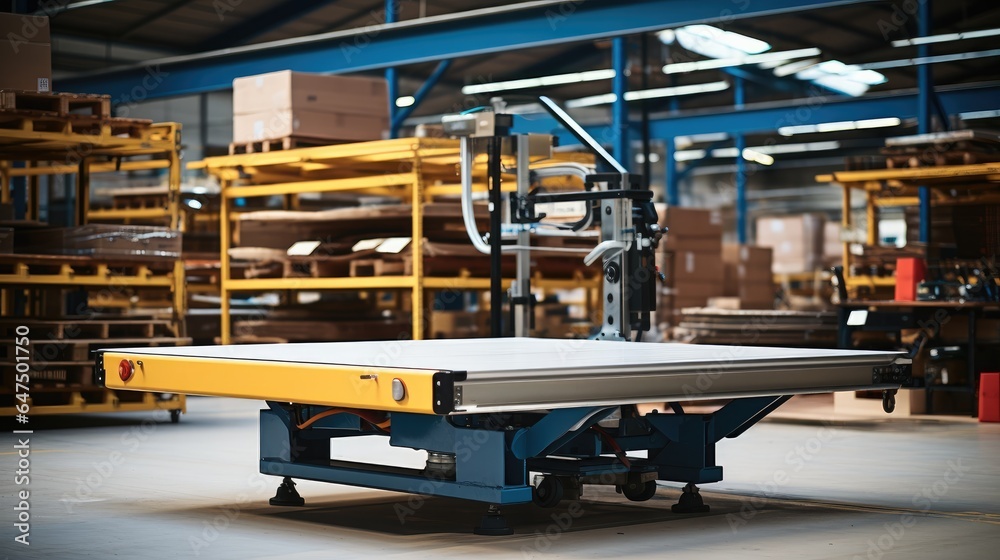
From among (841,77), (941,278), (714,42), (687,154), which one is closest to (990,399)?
(941,278)

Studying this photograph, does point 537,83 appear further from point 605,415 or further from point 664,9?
point 605,415

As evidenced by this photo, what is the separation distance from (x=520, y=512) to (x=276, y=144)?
6.21 metres

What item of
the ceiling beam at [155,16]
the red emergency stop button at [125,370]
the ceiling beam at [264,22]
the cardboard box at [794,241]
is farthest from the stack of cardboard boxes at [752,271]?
the red emergency stop button at [125,370]

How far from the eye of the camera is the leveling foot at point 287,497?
528 cm

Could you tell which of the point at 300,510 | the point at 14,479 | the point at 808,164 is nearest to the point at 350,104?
the point at 14,479

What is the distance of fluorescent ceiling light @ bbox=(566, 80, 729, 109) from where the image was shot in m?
22.5

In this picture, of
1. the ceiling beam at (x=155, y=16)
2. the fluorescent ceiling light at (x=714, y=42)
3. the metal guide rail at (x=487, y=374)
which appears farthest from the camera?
Result: the fluorescent ceiling light at (x=714, y=42)

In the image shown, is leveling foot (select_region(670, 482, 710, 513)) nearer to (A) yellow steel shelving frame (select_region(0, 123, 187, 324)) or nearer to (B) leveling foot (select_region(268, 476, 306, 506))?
(B) leveling foot (select_region(268, 476, 306, 506))

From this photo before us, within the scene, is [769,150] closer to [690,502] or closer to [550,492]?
[690,502]

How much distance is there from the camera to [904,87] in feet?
81.6

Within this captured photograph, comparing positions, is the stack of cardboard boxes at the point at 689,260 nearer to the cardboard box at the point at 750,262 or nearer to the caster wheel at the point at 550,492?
the cardboard box at the point at 750,262

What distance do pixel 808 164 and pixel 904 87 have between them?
20.9 feet

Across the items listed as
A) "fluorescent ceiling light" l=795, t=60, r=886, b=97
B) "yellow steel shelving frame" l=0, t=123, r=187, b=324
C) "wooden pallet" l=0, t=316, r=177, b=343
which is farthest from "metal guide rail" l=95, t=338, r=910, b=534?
"fluorescent ceiling light" l=795, t=60, r=886, b=97

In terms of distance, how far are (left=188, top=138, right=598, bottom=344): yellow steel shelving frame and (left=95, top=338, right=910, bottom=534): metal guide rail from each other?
13.0 feet
